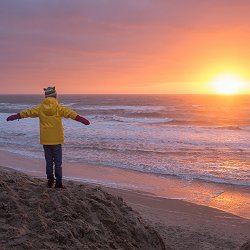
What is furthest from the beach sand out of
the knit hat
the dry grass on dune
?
the knit hat

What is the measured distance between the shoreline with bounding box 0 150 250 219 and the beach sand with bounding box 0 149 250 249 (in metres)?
0.16

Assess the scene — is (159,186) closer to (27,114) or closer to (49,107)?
(49,107)

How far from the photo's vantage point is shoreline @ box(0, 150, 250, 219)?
9453mm

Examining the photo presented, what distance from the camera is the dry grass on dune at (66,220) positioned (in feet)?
14.1

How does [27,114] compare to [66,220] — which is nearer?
[66,220]

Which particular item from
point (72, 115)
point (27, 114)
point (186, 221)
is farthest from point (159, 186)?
point (27, 114)

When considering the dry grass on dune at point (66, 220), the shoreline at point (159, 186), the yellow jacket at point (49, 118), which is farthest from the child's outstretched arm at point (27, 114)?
the shoreline at point (159, 186)

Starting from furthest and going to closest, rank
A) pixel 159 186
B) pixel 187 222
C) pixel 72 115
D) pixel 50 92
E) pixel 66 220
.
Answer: pixel 159 186 → pixel 187 222 → pixel 50 92 → pixel 72 115 → pixel 66 220

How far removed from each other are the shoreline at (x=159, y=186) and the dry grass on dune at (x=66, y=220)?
3854 millimetres

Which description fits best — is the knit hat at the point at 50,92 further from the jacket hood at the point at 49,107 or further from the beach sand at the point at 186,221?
the beach sand at the point at 186,221

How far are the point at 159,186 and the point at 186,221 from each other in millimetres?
3162

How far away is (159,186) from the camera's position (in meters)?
11.0

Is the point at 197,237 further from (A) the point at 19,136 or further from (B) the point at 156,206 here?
(A) the point at 19,136

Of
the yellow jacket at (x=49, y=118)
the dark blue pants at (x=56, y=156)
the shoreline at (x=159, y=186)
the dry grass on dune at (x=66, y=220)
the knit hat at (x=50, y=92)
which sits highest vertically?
the knit hat at (x=50, y=92)
